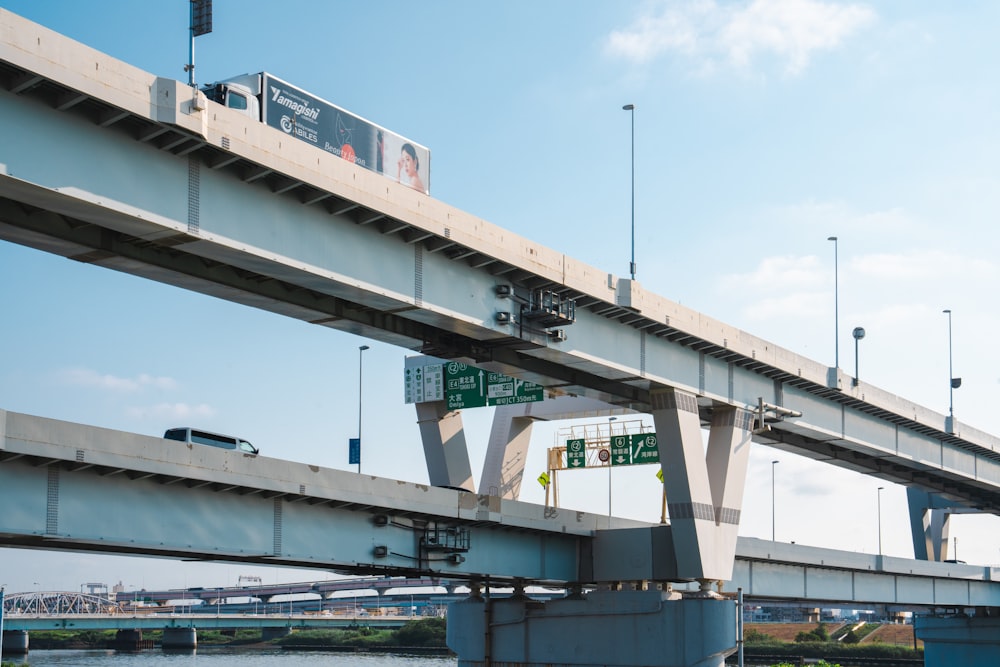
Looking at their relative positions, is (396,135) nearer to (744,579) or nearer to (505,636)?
(505,636)

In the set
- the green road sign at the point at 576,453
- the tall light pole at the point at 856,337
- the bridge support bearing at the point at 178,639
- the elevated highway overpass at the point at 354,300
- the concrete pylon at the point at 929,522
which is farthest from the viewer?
the bridge support bearing at the point at 178,639

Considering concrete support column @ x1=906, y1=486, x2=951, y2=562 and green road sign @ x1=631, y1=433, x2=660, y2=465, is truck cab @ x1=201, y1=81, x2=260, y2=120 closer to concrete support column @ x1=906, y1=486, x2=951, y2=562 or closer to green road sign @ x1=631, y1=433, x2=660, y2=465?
green road sign @ x1=631, y1=433, x2=660, y2=465

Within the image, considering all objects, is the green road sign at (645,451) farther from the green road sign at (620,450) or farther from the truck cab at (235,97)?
the truck cab at (235,97)

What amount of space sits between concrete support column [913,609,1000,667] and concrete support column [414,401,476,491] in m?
48.1

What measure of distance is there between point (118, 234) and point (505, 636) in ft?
80.8

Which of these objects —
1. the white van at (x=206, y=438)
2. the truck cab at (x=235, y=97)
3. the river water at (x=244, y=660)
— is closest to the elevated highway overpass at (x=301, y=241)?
the truck cab at (x=235, y=97)

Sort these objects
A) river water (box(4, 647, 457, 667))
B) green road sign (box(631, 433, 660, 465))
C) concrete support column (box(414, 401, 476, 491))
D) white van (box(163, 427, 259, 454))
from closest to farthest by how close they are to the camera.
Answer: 1. white van (box(163, 427, 259, 454))
2. concrete support column (box(414, 401, 476, 491))
3. green road sign (box(631, 433, 660, 465))
4. river water (box(4, 647, 457, 667))

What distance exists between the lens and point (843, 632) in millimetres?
163750

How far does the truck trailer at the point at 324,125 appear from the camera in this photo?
2672cm

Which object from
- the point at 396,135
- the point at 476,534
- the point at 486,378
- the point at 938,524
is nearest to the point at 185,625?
the point at 938,524

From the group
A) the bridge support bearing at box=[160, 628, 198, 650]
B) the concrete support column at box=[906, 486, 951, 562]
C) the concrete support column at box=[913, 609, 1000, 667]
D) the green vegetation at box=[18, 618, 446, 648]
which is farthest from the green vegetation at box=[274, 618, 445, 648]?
the concrete support column at box=[913, 609, 1000, 667]

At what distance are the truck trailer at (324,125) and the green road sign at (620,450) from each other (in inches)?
1078

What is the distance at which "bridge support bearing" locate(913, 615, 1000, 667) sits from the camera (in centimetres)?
8125

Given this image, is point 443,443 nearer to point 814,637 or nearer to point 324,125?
point 324,125
